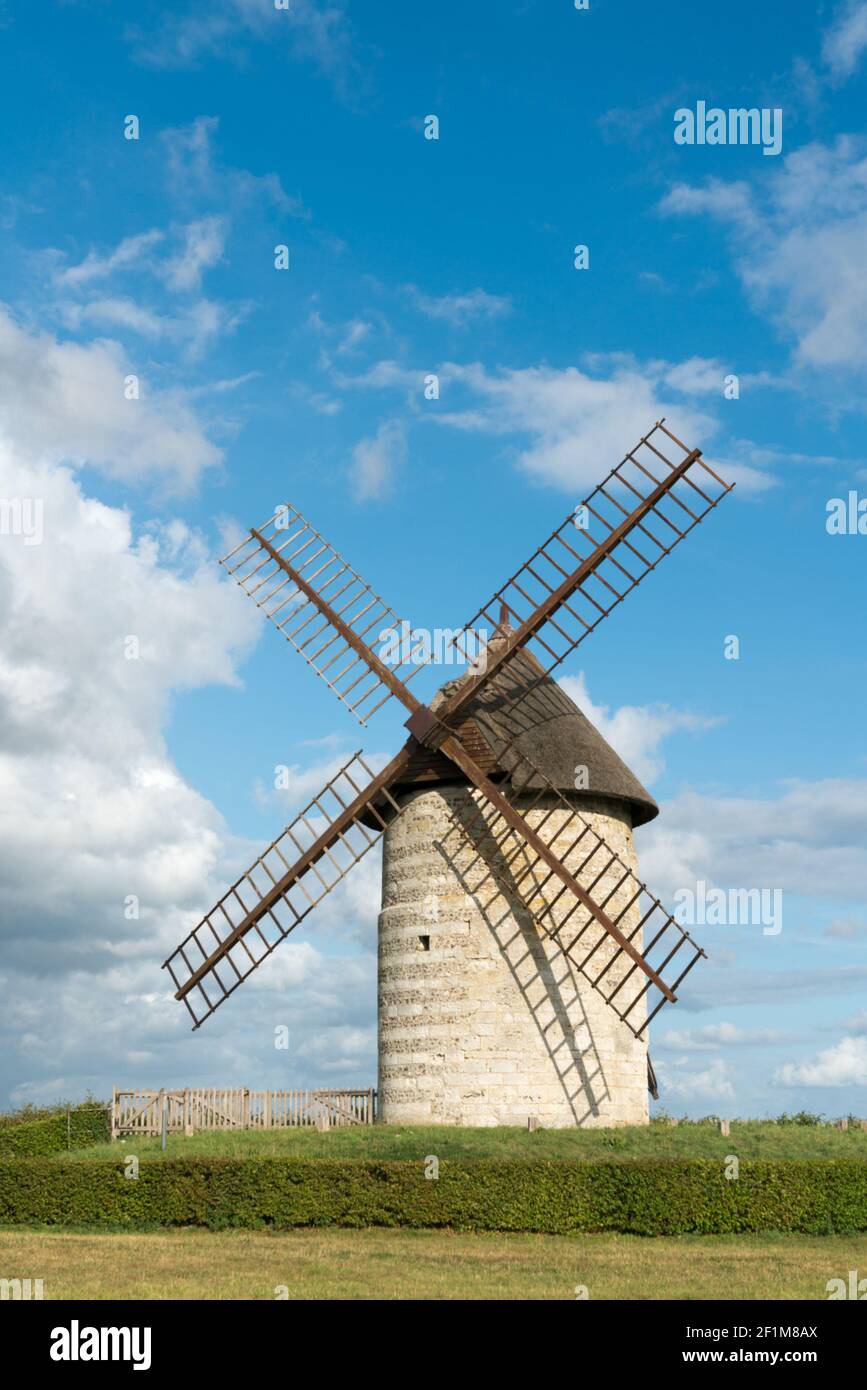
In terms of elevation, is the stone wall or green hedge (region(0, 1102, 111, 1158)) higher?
the stone wall

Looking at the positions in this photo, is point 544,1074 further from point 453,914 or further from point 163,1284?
point 163,1284

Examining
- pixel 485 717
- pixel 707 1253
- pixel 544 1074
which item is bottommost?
pixel 707 1253

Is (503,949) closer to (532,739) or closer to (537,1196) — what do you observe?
(532,739)

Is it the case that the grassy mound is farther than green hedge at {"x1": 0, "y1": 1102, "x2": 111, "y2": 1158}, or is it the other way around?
green hedge at {"x1": 0, "y1": 1102, "x2": 111, "y2": 1158}

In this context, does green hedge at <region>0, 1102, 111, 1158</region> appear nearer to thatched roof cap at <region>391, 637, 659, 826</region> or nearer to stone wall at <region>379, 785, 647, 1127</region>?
stone wall at <region>379, 785, 647, 1127</region>

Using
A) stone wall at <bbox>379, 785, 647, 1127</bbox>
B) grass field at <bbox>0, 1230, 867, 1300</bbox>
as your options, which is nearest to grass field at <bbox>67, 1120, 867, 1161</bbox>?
stone wall at <bbox>379, 785, 647, 1127</bbox>

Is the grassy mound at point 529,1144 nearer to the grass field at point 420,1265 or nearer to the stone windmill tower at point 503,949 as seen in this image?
the stone windmill tower at point 503,949

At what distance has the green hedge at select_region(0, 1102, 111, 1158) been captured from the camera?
29.6 metres

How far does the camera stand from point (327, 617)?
26.0 meters

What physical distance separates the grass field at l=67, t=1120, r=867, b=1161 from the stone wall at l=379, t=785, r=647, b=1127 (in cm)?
65

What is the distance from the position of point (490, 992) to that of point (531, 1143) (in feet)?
9.03
